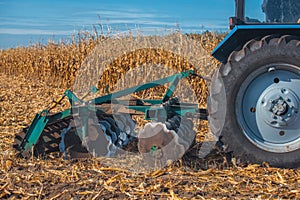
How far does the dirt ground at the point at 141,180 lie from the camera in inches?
130

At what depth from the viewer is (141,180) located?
366cm

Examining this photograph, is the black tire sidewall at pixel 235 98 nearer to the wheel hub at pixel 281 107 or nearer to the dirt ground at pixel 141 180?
the dirt ground at pixel 141 180

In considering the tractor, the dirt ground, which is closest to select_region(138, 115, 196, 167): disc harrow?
the tractor

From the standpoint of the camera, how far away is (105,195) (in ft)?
10.9

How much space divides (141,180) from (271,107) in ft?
4.44

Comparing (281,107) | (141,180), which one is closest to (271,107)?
(281,107)

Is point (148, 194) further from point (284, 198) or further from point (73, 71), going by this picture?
point (73, 71)

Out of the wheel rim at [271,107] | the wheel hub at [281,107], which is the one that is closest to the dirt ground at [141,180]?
the wheel rim at [271,107]

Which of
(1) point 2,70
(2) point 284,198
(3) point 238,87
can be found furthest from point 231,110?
(1) point 2,70

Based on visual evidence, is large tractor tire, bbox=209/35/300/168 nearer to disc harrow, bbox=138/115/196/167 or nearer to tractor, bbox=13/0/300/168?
tractor, bbox=13/0/300/168

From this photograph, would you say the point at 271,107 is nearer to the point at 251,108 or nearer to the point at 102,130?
the point at 251,108

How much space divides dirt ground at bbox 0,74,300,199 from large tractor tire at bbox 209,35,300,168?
187 millimetres

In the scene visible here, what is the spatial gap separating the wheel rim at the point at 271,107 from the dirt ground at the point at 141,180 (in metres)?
0.27

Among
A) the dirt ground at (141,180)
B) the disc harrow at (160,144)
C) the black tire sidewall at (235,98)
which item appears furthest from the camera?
the disc harrow at (160,144)
